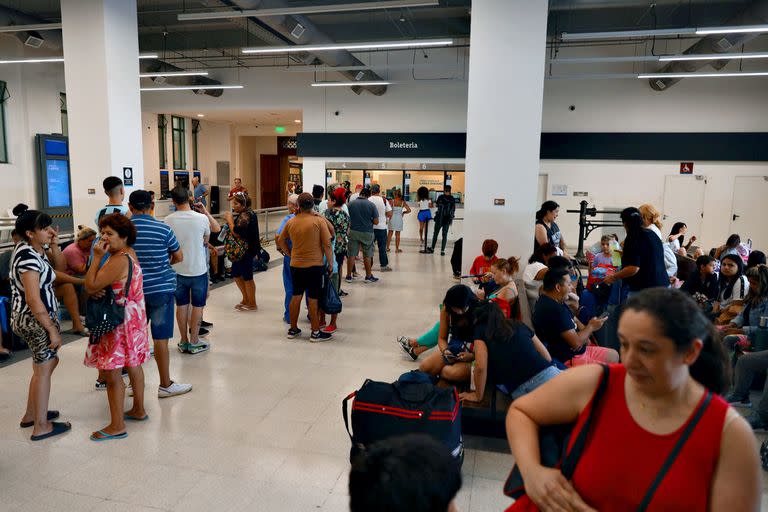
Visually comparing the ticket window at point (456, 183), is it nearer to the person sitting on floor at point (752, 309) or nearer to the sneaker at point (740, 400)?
the person sitting on floor at point (752, 309)

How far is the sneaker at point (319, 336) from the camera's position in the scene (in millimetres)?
5836

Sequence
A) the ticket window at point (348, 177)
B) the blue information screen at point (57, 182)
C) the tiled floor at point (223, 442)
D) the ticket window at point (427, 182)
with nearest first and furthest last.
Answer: the tiled floor at point (223, 442) → the blue information screen at point (57, 182) → the ticket window at point (427, 182) → the ticket window at point (348, 177)

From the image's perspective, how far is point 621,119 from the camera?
1380cm

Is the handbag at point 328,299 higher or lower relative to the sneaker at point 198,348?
higher

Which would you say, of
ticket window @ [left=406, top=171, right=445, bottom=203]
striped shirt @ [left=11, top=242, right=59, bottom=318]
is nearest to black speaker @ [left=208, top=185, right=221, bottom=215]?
ticket window @ [left=406, top=171, right=445, bottom=203]

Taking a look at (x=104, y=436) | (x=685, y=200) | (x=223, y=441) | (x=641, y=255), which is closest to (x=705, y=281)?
(x=641, y=255)

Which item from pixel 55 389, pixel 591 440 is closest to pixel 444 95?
pixel 55 389

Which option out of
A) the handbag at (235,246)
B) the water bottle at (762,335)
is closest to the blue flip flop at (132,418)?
the handbag at (235,246)

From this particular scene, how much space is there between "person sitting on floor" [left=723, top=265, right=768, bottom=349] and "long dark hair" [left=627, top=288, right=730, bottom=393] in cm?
363

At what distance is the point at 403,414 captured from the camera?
2838 mm

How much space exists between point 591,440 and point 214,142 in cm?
2100

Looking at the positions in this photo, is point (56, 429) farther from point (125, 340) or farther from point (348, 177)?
point (348, 177)

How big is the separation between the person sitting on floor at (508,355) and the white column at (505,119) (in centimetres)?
317

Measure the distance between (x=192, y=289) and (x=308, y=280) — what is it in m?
1.18
